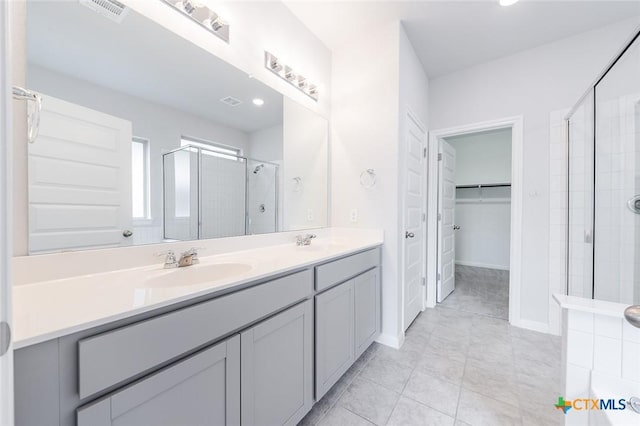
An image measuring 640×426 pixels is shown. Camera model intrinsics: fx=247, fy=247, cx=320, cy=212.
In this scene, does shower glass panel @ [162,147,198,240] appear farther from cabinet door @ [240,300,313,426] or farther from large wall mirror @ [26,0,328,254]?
cabinet door @ [240,300,313,426]

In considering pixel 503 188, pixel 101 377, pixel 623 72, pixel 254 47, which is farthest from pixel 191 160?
pixel 503 188

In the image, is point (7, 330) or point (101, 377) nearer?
point (7, 330)

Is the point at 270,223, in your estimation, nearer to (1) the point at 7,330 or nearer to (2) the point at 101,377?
(2) the point at 101,377

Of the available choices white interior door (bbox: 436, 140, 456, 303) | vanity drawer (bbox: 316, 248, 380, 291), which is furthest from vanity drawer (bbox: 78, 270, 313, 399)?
white interior door (bbox: 436, 140, 456, 303)

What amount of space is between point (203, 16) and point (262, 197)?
3.55ft

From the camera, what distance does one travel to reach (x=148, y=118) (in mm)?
1205

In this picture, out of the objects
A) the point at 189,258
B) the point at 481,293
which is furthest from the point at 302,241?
the point at 481,293

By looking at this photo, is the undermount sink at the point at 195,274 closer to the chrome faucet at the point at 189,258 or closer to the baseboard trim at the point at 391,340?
the chrome faucet at the point at 189,258

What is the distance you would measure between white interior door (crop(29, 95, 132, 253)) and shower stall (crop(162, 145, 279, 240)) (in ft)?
0.64

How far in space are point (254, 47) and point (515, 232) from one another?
2.85 meters

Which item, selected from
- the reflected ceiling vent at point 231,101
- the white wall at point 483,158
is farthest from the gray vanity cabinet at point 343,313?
the white wall at point 483,158

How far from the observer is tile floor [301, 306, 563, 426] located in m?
1.38

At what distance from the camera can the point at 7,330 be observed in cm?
43

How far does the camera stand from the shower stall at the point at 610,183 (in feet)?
4.98
